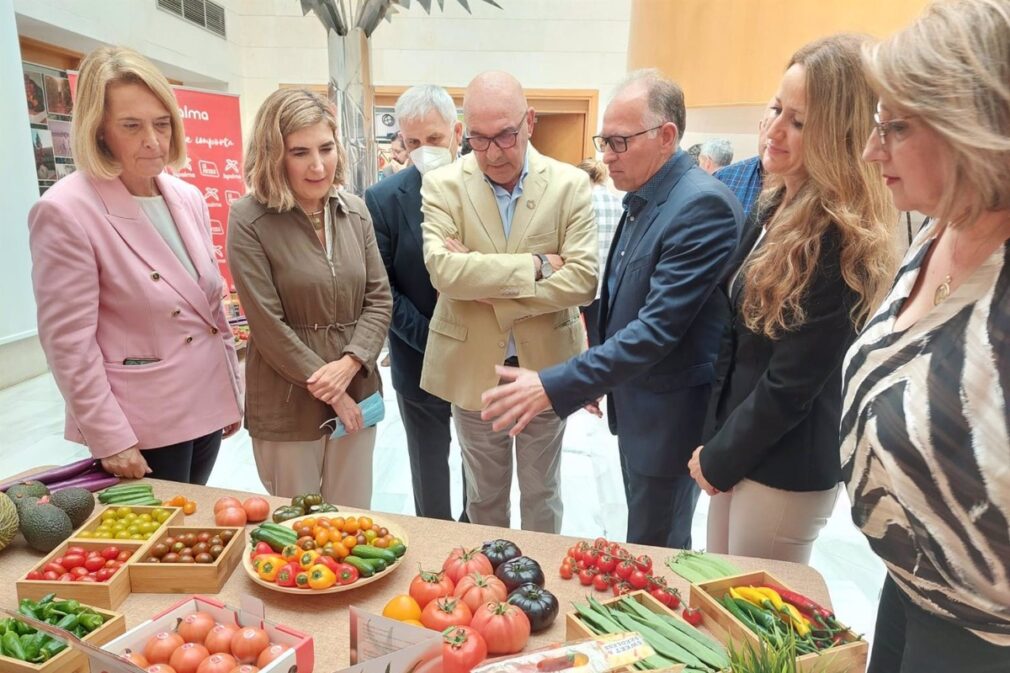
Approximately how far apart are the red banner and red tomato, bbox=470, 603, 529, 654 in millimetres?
3855

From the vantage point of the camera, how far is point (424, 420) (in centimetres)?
268

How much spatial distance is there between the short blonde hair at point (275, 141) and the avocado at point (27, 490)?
95 centimetres

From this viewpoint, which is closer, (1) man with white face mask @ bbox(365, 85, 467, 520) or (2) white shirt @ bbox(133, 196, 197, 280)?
(2) white shirt @ bbox(133, 196, 197, 280)

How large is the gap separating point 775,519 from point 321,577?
1.06 meters

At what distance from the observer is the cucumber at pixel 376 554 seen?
146 centimetres

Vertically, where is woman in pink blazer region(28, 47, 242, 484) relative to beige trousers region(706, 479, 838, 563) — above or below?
above

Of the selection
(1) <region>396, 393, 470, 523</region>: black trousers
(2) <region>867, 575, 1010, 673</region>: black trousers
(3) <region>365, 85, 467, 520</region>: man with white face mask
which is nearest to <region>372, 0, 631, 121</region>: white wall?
(3) <region>365, 85, 467, 520</region>: man with white face mask

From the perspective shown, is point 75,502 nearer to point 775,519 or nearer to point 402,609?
point 402,609

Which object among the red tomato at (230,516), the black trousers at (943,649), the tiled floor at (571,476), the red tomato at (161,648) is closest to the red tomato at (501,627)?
the red tomato at (161,648)

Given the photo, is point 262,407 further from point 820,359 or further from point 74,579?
point 820,359

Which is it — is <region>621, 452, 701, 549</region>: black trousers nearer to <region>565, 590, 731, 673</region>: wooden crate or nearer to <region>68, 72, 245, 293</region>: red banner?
<region>565, 590, 731, 673</region>: wooden crate

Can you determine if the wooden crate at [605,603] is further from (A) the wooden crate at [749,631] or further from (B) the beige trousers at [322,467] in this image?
(B) the beige trousers at [322,467]

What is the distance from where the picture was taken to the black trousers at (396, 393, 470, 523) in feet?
8.74

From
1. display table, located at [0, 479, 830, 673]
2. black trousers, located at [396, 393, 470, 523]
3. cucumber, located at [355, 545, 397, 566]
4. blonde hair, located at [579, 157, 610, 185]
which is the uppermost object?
blonde hair, located at [579, 157, 610, 185]
